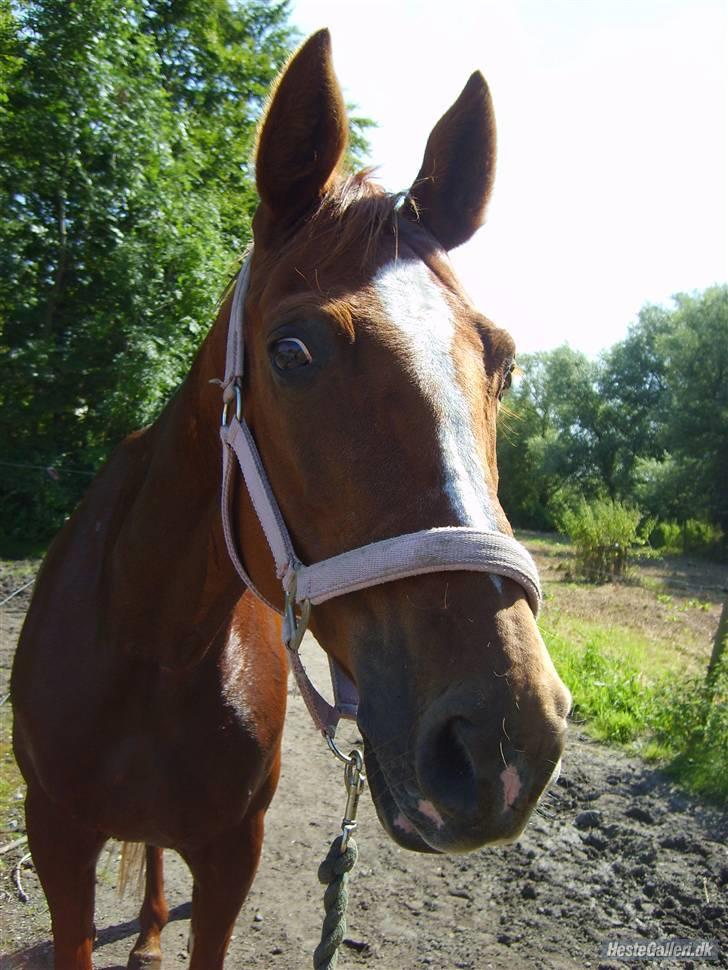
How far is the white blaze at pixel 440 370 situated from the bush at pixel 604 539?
15.4 m

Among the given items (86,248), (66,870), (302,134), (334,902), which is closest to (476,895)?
(66,870)

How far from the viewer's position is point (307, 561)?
62.9 inches

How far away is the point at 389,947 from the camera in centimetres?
341

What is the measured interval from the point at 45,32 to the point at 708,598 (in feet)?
50.8

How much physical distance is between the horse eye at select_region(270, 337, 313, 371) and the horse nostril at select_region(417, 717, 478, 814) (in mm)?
817

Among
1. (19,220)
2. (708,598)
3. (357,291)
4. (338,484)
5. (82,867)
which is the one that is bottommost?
(708,598)

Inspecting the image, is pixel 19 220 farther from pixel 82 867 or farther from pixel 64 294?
pixel 82 867

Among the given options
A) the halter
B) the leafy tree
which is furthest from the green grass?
the leafy tree

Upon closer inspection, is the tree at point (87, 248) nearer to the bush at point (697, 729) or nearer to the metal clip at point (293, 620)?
the bush at point (697, 729)

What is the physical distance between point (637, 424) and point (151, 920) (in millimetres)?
38916

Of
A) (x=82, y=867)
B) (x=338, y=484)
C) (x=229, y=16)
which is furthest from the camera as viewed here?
(x=229, y=16)

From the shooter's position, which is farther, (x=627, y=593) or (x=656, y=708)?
(x=627, y=593)


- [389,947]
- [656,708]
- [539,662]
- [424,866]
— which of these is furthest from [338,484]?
[656,708]

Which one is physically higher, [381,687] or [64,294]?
[64,294]
